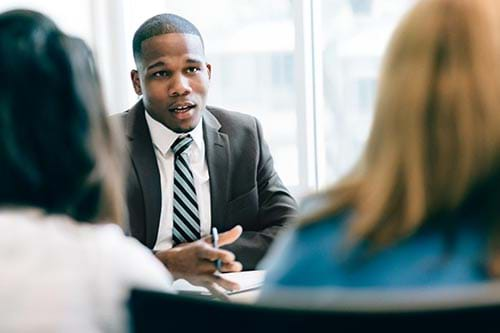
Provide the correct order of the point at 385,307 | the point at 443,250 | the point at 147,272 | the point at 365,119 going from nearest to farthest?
the point at 385,307
the point at 443,250
the point at 147,272
the point at 365,119

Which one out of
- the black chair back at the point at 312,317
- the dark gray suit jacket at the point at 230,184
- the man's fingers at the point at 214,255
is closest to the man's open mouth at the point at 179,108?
the dark gray suit jacket at the point at 230,184

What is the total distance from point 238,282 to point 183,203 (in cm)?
55

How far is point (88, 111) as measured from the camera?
4.90 ft

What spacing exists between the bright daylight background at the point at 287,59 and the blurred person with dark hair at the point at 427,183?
289 centimetres

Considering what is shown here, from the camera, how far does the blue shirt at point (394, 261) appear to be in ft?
4.01

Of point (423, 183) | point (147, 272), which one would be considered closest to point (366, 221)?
point (423, 183)

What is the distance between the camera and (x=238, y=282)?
2.59 meters

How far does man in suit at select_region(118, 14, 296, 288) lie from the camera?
10.1ft

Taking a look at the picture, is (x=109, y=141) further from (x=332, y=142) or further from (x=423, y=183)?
(x=332, y=142)

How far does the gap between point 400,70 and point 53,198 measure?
1.85 feet

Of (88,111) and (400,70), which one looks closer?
(400,70)

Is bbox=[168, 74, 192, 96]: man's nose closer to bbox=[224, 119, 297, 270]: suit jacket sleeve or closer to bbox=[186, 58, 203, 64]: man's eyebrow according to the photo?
Answer: bbox=[186, 58, 203, 64]: man's eyebrow

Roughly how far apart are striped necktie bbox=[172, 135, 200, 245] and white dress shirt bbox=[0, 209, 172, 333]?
5.52 feet

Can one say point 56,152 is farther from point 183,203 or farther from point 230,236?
point 183,203
